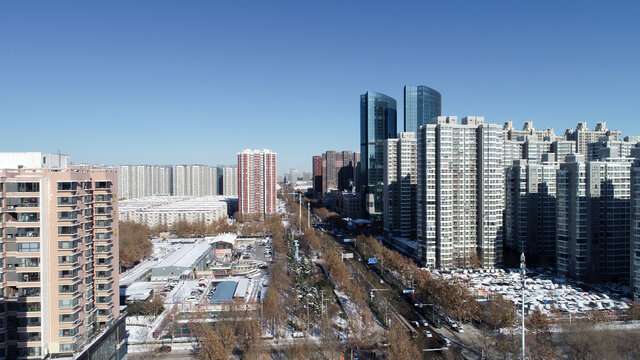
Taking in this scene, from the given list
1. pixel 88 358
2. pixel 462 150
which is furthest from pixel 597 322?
pixel 88 358

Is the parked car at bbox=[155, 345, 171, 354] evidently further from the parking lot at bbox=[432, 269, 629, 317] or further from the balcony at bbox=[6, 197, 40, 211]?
the parking lot at bbox=[432, 269, 629, 317]

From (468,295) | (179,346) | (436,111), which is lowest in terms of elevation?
(179,346)

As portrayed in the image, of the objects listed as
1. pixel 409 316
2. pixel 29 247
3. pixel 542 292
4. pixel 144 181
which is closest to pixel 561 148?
pixel 542 292

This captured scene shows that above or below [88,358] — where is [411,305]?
below

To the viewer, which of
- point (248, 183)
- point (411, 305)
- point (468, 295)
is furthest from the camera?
point (248, 183)

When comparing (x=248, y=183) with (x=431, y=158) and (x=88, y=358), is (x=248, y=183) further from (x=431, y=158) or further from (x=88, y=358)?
(x=88, y=358)

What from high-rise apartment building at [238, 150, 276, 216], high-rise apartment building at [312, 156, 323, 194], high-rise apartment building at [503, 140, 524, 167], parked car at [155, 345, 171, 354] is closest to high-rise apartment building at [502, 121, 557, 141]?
high-rise apartment building at [503, 140, 524, 167]

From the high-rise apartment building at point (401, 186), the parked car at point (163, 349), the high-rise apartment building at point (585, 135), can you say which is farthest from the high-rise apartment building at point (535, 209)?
the parked car at point (163, 349)

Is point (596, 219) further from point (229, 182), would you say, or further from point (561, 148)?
point (229, 182)
